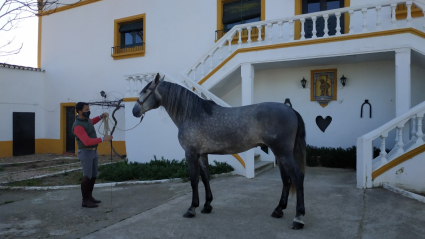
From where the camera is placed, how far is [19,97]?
13.2 m

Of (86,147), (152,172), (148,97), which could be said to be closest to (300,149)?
(148,97)

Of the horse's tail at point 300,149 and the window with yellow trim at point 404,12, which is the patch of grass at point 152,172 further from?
the window with yellow trim at point 404,12

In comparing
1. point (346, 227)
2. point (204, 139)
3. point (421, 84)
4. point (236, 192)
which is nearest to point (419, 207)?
point (346, 227)

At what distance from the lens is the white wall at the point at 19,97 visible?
12.6 m

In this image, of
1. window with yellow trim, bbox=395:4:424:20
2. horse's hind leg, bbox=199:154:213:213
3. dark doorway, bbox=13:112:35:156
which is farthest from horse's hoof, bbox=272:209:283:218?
dark doorway, bbox=13:112:35:156

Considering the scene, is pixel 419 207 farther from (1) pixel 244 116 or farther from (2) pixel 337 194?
(1) pixel 244 116

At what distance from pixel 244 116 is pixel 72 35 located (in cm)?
1227

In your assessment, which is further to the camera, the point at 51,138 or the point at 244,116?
the point at 51,138

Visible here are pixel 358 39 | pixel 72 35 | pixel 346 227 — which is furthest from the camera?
pixel 72 35

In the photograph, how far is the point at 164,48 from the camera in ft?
37.2

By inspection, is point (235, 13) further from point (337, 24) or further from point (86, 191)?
point (86, 191)

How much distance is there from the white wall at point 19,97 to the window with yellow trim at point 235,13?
914 centimetres

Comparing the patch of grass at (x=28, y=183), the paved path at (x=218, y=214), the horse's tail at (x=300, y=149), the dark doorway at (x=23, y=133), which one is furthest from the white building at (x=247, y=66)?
the patch of grass at (x=28, y=183)

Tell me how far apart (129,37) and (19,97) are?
561cm
